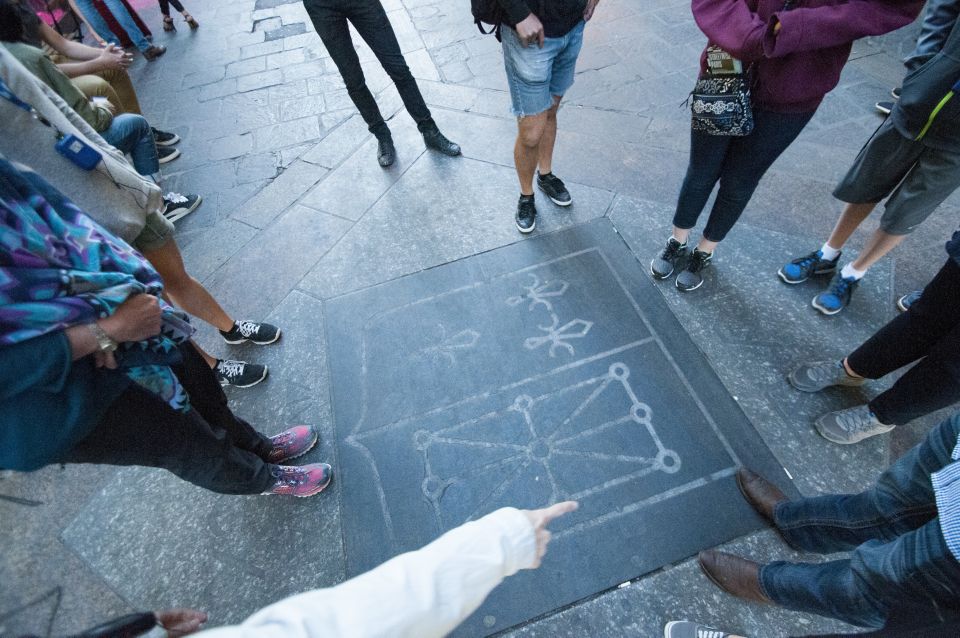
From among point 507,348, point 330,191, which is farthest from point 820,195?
point 330,191

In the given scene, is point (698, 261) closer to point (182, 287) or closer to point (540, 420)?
point (540, 420)

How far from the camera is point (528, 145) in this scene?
106 inches

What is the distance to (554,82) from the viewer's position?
261 centimetres

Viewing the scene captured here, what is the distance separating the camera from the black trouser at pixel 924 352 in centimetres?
160

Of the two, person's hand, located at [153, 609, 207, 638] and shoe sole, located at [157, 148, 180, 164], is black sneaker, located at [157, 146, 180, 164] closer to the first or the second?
shoe sole, located at [157, 148, 180, 164]

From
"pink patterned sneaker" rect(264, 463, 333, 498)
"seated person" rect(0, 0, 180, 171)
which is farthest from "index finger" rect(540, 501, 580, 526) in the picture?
"seated person" rect(0, 0, 180, 171)

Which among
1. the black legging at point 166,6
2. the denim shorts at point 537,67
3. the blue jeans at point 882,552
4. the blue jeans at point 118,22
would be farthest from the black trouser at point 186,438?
the black legging at point 166,6

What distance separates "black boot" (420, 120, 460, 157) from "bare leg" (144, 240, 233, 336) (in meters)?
2.06

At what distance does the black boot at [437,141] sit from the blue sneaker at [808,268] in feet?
7.92

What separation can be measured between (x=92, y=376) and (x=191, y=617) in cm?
70

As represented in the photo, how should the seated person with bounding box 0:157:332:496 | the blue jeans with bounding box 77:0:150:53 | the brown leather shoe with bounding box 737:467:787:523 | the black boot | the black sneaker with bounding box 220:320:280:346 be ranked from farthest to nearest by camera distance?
the blue jeans with bounding box 77:0:150:53
the black boot
the black sneaker with bounding box 220:320:280:346
the brown leather shoe with bounding box 737:467:787:523
the seated person with bounding box 0:157:332:496

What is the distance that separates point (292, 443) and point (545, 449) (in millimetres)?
1170

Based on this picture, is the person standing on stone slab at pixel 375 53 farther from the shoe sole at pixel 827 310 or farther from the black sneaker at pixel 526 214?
the shoe sole at pixel 827 310

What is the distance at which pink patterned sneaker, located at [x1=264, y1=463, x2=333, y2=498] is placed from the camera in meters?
2.01
